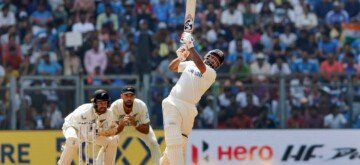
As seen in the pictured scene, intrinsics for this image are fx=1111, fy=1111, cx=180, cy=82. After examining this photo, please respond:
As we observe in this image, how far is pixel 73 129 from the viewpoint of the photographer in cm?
1530

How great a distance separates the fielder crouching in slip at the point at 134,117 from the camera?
15.9 m

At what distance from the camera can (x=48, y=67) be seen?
21594 mm

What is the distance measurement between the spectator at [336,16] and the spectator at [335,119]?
3.99m

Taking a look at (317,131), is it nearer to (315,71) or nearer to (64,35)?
(315,71)

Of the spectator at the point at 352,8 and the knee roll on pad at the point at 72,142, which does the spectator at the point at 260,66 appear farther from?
the knee roll on pad at the point at 72,142

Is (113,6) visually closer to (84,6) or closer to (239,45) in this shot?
(84,6)

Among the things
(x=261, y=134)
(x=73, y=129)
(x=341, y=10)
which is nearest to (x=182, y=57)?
(x=73, y=129)

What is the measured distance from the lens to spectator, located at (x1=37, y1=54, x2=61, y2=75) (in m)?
21.5

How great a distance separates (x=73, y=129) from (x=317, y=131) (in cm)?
465

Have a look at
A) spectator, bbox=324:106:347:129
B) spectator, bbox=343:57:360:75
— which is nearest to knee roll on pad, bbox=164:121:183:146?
spectator, bbox=324:106:347:129

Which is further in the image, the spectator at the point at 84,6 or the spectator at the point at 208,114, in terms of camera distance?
the spectator at the point at 84,6

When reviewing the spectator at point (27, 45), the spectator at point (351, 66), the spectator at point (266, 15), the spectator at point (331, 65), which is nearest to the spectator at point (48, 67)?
the spectator at point (27, 45)

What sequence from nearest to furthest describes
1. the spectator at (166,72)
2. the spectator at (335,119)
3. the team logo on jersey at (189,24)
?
1. the team logo on jersey at (189,24)
2. the spectator at (335,119)
3. the spectator at (166,72)

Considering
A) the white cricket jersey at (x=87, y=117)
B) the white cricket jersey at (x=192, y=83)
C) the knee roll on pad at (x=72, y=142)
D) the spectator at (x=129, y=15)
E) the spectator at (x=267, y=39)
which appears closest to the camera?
the white cricket jersey at (x=192, y=83)
